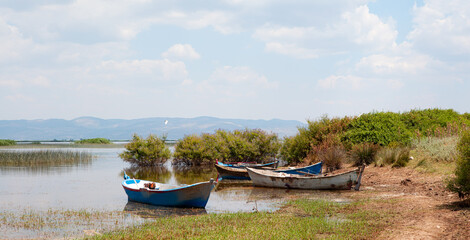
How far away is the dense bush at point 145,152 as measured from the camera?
37.6 m

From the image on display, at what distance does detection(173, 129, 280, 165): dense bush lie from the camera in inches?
1453

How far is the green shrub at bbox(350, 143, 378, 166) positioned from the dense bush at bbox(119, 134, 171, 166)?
18751 millimetres

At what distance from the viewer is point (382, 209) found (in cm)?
1289

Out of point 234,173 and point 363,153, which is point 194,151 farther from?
point 363,153

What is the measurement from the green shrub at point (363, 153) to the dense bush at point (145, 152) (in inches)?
738

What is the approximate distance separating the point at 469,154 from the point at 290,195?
26.7 feet

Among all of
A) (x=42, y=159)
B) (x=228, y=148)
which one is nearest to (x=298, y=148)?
(x=228, y=148)

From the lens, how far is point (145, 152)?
37.4 meters

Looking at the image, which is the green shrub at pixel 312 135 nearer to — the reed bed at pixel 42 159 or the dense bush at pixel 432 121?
the dense bush at pixel 432 121

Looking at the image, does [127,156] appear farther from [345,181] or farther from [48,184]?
[345,181]

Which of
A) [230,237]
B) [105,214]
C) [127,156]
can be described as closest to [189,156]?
[127,156]

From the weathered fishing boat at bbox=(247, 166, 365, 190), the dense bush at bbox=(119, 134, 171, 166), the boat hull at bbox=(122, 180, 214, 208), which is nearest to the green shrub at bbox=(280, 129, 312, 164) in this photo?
the weathered fishing boat at bbox=(247, 166, 365, 190)

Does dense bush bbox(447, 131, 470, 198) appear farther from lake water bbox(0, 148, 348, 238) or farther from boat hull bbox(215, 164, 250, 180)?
boat hull bbox(215, 164, 250, 180)

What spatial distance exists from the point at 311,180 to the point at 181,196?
6.39m
